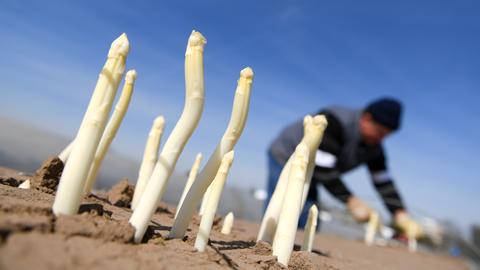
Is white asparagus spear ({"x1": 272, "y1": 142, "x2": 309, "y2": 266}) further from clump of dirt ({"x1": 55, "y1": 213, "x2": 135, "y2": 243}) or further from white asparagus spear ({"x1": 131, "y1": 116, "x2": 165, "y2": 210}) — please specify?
white asparagus spear ({"x1": 131, "y1": 116, "x2": 165, "y2": 210})

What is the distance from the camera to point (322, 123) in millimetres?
2947

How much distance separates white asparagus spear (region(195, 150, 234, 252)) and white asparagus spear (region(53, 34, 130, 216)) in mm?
669

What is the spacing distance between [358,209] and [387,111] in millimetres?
2284

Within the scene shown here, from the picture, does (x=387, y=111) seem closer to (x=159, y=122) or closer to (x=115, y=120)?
(x=159, y=122)

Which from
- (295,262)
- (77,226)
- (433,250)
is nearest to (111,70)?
(77,226)

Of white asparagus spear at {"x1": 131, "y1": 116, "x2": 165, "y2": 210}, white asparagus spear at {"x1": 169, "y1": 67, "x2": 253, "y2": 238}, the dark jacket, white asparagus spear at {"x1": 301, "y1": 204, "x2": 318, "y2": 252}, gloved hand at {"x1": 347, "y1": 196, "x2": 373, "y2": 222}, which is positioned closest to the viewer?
white asparagus spear at {"x1": 169, "y1": 67, "x2": 253, "y2": 238}

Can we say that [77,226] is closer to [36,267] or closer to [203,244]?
[36,267]

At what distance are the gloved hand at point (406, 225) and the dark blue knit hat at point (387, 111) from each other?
267cm

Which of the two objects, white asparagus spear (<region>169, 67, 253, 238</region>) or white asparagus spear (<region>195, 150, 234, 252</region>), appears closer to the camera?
white asparagus spear (<region>195, 150, 234, 252</region>)

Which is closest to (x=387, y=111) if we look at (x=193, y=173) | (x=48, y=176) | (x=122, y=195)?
(x=193, y=173)

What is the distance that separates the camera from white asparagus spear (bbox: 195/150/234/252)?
2.14m

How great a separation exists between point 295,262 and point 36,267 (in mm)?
1705

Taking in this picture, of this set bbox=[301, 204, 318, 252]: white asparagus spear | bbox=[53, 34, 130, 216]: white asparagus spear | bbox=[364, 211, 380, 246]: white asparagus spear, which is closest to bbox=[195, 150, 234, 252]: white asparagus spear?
bbox=[53, 34, 130, 216]: white asparagus spear

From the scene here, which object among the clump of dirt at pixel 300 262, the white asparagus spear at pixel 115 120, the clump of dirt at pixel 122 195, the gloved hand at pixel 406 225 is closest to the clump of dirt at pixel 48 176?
the white asparagus spear at pixel 115 120
